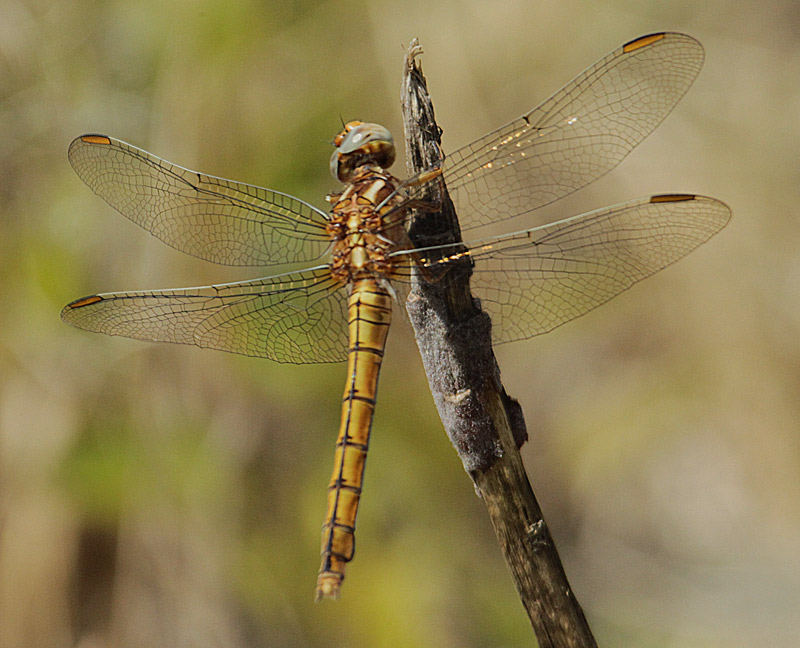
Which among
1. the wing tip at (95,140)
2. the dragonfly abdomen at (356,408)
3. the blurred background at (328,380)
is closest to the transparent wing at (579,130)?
the dragonfly abdomen at (356,408)

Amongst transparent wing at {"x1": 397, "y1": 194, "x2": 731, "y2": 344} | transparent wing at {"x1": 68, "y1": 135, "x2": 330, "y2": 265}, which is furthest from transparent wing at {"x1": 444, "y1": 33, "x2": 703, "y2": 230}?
transparent wing at {"x1": 68, "y1": 135, "x2": 330, "y2": 265}

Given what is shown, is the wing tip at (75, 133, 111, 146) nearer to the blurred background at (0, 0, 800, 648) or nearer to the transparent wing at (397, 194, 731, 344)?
the blurred background at (0, 0, 800, 648)

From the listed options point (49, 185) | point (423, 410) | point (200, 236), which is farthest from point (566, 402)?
point (49, 185)

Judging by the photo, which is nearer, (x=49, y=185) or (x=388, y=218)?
(x=388, y=218)

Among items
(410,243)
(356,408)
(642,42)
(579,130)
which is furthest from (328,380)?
(642,42)

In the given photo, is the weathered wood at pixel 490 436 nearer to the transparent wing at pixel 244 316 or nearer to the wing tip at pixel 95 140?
the transparent wing at pixel 244 316

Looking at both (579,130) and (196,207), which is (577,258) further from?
(196,207)

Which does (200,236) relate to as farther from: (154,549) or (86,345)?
(154,549)
